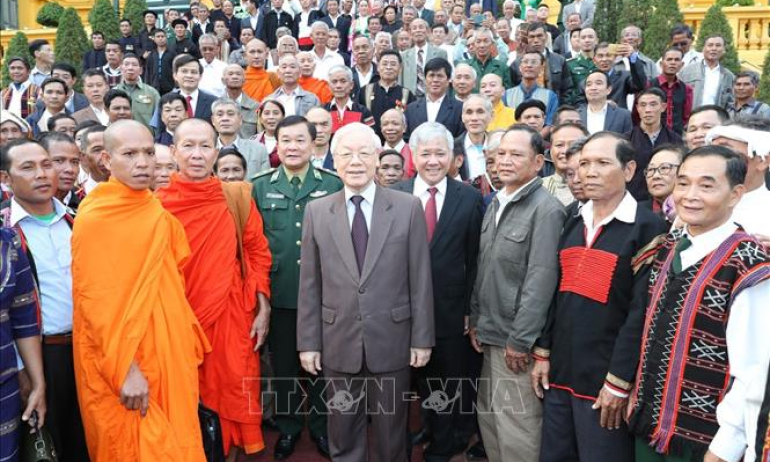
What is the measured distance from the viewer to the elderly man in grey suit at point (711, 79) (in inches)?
327

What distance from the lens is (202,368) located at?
3934 mm

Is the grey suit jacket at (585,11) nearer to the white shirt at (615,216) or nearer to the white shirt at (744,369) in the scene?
the white shirt at (615,216)

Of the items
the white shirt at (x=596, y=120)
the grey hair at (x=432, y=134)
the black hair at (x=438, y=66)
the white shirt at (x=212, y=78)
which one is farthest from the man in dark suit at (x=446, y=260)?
the white shirt at (x=212, y=78)

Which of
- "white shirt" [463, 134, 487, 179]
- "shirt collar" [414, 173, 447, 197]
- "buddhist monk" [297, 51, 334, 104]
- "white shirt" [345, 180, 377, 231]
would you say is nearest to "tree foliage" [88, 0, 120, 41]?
"buddhist monk" [297, 51, 334, 104]

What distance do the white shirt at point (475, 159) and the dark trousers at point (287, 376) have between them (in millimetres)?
2242

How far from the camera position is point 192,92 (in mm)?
7184

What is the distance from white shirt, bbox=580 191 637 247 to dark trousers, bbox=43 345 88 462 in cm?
274

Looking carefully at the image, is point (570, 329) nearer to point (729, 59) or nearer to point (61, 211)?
point (61, 211)

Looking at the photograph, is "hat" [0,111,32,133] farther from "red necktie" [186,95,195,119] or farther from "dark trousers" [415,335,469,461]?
"red necktie" [186,95,195,119]

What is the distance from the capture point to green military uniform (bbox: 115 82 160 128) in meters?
7.54

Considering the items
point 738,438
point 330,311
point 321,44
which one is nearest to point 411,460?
point 330,311

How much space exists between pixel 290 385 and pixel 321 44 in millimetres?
5907

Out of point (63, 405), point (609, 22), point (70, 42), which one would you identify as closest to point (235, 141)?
point (63, 405)

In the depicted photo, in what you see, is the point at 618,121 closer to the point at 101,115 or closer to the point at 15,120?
the point at 15,120
